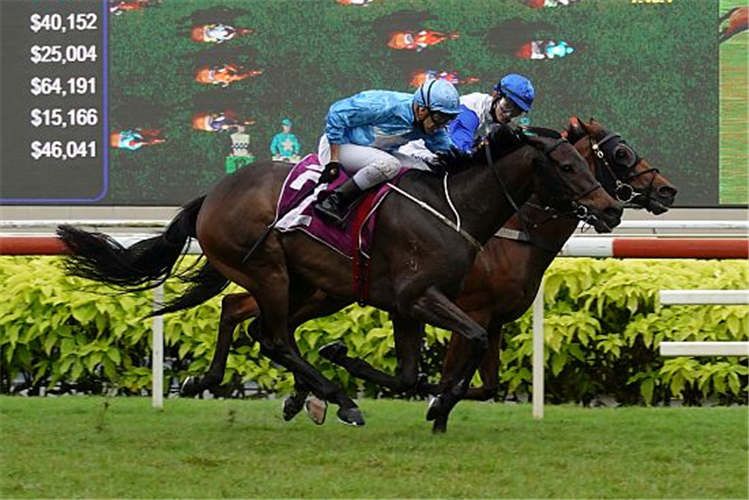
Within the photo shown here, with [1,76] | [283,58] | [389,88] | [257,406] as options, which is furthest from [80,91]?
[257,406]

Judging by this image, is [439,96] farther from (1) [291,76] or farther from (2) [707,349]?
(1) [291,76]

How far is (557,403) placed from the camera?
6.27 metres

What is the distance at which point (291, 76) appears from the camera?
8.15 meters

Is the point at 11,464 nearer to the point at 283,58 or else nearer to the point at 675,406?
the point at 675,406

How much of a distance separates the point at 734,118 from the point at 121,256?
12.5 feet

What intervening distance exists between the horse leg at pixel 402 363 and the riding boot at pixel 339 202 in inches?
14.8

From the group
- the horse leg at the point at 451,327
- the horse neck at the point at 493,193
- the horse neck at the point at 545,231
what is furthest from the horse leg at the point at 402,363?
the horse neck at the point at 545,231

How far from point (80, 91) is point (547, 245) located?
12.3 feet

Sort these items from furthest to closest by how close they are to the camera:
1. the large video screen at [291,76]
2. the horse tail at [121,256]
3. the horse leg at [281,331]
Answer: the large video screen at [291,76] < the horse tail at [121,256] < the horse leg at [281,331]

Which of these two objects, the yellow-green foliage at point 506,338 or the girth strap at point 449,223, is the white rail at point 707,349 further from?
the yellow-green foliage at point 506,338

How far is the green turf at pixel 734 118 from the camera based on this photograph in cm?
798

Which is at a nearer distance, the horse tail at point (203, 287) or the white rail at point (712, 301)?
the white rail at point (712, 301)

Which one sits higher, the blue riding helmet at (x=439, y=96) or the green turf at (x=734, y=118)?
the green turf at (x=734, y=118)

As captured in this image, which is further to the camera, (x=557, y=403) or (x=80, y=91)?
(x=80, y=91)
